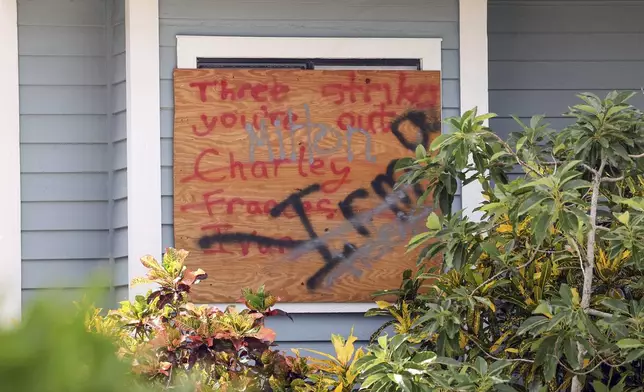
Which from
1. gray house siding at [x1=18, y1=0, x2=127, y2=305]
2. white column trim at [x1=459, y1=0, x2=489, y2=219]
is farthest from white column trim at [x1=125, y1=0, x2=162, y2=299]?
white column trim at [x1=459, y1=0, x2=489, y2=219]

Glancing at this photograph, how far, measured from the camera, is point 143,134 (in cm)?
466

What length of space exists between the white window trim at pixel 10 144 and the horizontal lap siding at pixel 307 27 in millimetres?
687

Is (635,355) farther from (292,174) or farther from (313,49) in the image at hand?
(313,49)

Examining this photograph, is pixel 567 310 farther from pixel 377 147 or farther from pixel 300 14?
pixel 300 14

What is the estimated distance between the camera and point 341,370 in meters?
3.96

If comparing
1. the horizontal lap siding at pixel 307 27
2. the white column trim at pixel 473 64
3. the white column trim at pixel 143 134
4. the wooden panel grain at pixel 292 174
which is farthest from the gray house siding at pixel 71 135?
the white column trim at pixel 473 64

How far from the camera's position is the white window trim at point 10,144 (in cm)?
466

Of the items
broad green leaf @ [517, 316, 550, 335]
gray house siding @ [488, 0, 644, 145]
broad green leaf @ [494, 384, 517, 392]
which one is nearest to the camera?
broad green leaf @ [517, 316, 550, 335]

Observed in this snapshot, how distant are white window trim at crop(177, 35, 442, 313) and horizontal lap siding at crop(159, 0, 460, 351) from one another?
1.4 inches

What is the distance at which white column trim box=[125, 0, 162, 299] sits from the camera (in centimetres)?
462

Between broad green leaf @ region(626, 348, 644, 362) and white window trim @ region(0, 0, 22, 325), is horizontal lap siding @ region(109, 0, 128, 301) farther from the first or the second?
broad green leaf @ region(626, 348, 644, 362)

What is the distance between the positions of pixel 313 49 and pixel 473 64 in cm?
77

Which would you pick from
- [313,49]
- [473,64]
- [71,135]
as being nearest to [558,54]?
[473,64]

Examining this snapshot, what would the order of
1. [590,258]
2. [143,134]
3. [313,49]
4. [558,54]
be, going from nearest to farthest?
1. [590,258]
2. [143,134]
3. [313,49]
4. [558,54]
